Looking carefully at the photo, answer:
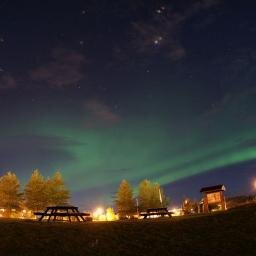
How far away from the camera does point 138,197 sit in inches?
3319

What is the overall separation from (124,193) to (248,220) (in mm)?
57642

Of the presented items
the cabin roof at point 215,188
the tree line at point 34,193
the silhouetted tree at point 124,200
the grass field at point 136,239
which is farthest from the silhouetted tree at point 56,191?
the grass field at point 136,239

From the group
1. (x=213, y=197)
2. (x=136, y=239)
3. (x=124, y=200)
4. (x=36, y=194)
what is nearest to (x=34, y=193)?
(x=36, y=194)

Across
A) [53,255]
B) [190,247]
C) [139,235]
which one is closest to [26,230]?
[53,255]

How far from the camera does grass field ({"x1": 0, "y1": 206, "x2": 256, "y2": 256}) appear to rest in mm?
19188

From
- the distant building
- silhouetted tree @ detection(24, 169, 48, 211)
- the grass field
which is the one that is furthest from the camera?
silhouetted tree @ detection(24, 169, 48, 211)

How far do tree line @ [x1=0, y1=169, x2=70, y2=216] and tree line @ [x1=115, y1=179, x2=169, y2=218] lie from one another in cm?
1091

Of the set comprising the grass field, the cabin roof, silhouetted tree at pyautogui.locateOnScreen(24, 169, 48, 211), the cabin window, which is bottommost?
the grass field

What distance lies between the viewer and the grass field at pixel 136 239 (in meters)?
19.2

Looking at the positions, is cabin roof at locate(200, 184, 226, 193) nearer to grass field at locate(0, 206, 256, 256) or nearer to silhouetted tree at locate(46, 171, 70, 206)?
grass field at locate(0, 206, 256, 256)

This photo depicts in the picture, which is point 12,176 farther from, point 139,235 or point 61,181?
point 139,235

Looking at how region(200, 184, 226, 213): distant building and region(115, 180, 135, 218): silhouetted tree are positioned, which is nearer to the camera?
region(200, 184, 226, 213): distant building

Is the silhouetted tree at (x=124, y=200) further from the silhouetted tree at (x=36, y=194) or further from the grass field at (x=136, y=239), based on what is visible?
the grass field at (x=136, y=239)

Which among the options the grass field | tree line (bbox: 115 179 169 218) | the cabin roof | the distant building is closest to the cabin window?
the distant building
